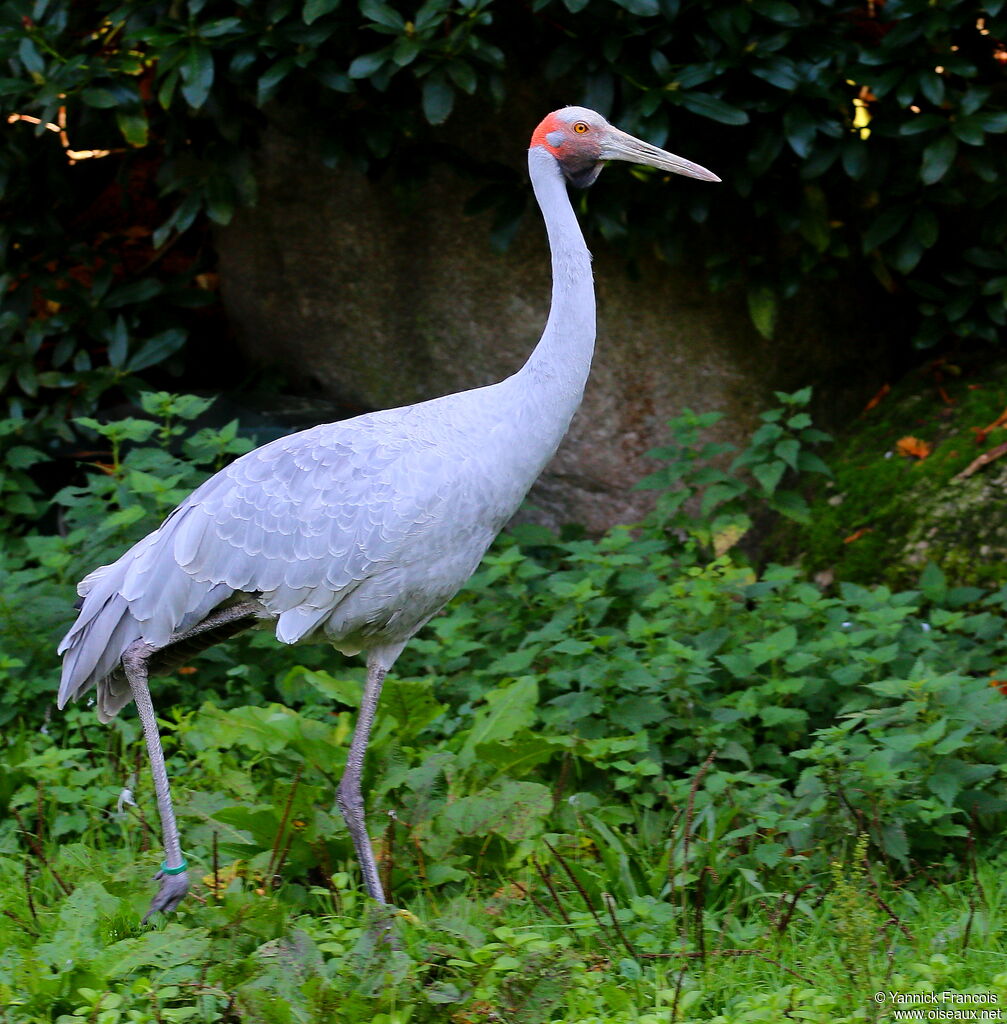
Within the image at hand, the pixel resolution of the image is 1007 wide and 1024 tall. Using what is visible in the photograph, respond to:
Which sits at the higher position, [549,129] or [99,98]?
[99,98]

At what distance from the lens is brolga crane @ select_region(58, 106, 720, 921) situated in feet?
11.9

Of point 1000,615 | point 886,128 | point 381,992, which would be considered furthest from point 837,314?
point 381,992

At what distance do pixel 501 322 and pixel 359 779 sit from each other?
10.0 ft

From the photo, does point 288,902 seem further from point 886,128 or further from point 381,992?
point 886,128

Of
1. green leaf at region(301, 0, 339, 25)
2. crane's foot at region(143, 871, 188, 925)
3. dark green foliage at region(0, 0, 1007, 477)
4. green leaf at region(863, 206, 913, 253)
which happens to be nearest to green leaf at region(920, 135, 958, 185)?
dark green foliage at region(0, 0, 1007, 477)

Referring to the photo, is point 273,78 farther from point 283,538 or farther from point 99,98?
point 283,538

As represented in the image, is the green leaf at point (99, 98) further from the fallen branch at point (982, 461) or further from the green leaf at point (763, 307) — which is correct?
the fallen branch at point (982, 461)

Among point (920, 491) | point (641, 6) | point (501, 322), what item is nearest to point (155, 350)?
point (501, 322)

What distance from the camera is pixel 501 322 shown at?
633 centimetres

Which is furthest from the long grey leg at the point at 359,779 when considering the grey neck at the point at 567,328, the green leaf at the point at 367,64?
the green leaf at the point at 367,64

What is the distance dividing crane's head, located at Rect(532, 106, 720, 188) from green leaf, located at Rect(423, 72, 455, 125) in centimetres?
139

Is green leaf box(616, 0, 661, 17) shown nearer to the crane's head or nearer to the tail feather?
the crane's head

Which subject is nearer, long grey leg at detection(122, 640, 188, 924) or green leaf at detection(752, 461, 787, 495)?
long grey leg at detection(122, 640, 188, 924)

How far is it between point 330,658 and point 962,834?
2549 mm
